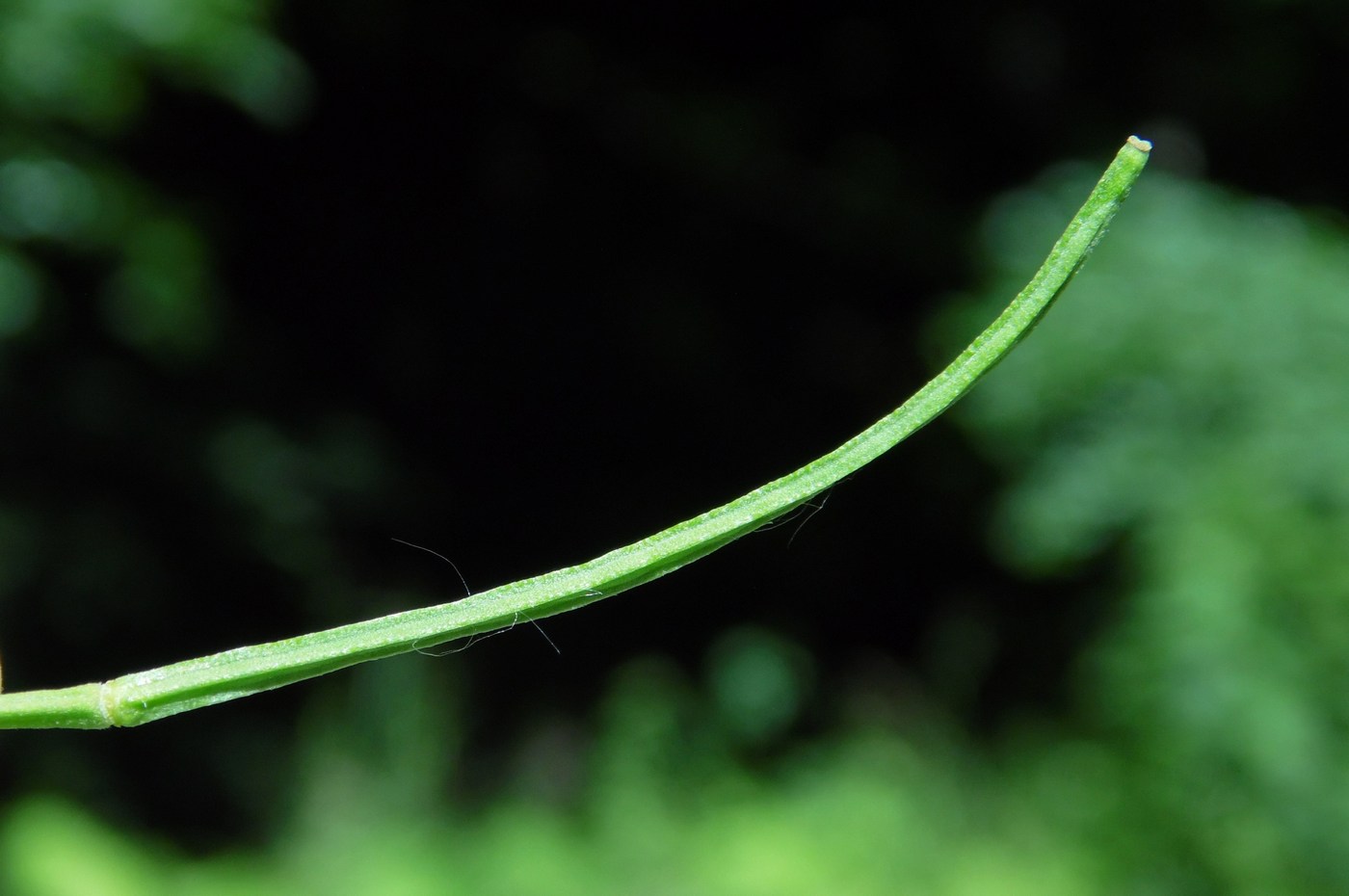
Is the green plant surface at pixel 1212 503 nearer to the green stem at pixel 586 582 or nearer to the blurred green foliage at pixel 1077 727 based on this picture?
the blurred green foliage at pixel 1077 727

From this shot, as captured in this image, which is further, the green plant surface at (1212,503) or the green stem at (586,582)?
the green plant surface at (1212,503)

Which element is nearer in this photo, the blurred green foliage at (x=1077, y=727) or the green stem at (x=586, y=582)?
the green stem at (x=586, y=582)

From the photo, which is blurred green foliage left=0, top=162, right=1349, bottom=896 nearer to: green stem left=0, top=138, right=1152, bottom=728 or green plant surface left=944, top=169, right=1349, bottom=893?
green plant surface left=944, top=169, right=1349, bottom=893

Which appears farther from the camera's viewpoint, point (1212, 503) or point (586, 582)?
point (1212, 503)

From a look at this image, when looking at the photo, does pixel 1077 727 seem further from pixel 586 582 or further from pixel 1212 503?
pixel 586 582

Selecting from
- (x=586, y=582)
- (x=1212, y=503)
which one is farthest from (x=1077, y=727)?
(x=586, y=582)

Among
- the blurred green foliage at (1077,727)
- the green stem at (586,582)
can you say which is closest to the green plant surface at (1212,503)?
the blurred green foliage at (1077,727)

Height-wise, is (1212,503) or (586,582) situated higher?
(586,582)

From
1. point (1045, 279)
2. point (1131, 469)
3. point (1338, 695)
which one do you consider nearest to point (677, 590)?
point (1131, 469)

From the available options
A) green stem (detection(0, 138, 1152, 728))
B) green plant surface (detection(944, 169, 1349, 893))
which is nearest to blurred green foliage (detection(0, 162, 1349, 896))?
green plant surface (detection(944, 169, 1349, 893))

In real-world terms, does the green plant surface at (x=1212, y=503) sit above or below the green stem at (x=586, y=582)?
below
